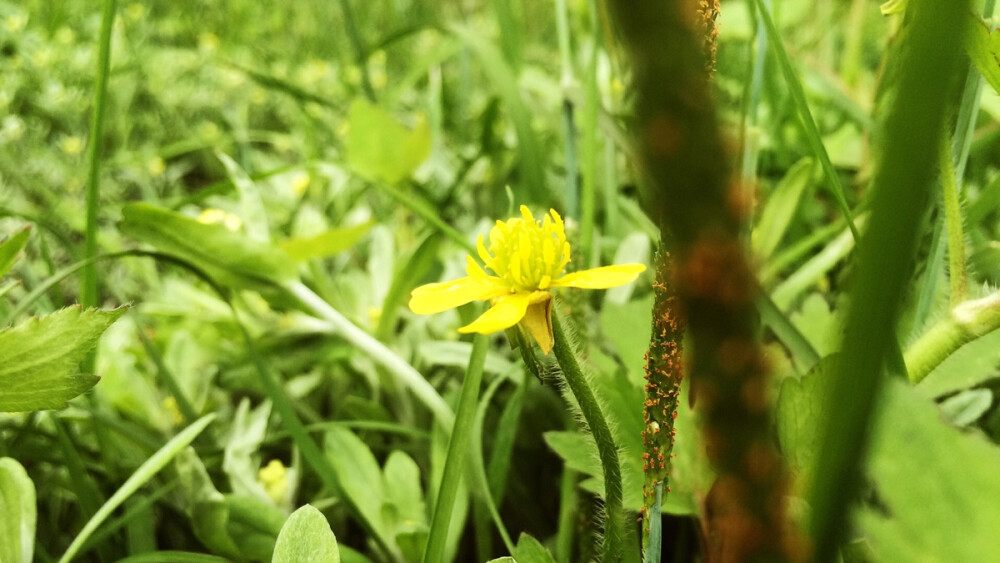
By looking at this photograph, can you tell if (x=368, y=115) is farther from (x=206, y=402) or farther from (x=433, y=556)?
(x=433, y=556)

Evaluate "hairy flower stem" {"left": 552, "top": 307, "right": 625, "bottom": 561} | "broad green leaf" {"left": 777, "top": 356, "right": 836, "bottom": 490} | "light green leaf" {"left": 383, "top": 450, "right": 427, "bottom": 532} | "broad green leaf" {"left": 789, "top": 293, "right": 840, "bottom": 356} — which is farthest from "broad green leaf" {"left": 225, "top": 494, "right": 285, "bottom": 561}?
"broad green leaf" {"left": 789, "top": 293, "right": 840, "bottom": 356}

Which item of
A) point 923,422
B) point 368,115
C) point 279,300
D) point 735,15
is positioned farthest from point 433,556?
point 735,15

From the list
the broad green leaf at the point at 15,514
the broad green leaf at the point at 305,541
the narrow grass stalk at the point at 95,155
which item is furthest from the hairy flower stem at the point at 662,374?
the narrow grass stalk at the point at 95,155

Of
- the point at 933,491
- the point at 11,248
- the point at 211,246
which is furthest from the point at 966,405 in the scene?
the point at 11,248

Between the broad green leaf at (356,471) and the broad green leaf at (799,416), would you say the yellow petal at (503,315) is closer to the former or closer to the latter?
the broad green leaf at (799,416)

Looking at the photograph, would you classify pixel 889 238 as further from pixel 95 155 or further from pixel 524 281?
pixel 95 155
